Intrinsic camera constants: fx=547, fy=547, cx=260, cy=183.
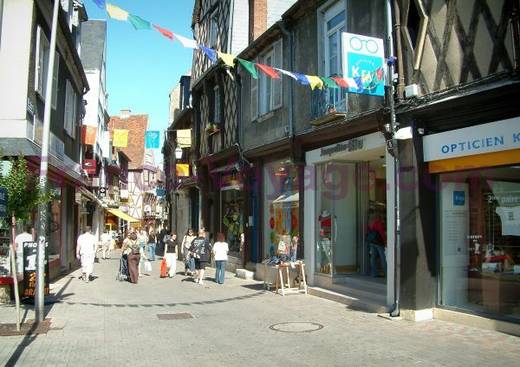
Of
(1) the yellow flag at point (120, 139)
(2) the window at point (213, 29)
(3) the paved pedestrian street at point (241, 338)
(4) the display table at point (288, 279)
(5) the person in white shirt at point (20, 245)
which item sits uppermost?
(2) the window at point (213, 29)

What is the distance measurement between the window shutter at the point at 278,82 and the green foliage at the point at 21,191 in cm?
770

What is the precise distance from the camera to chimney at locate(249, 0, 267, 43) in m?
18.1

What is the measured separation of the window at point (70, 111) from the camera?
1845 centimetres

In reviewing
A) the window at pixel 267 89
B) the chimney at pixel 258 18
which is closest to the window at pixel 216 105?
the chimney at pixel 258 18

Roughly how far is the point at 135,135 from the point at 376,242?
54.4 metres

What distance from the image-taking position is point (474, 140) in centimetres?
839

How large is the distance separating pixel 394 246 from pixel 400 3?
171 inches

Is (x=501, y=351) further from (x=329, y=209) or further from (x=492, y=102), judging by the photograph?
(x=329, y=209)

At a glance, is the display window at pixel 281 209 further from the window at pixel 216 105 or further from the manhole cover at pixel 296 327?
the window at pixel 216 105

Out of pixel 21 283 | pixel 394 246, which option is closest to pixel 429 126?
pixel 394 246

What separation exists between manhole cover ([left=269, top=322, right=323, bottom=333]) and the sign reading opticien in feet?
11.1

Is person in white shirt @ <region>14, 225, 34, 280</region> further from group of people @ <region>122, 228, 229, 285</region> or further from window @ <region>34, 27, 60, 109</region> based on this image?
group of people @ <region>122, 228, 229, 285</region>

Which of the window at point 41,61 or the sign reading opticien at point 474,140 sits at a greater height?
the window at point 41,61

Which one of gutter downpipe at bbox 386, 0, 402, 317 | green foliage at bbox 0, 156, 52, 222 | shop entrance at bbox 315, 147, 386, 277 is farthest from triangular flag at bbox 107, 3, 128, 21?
shop entrance at bbox 315, 147, 386, 277
